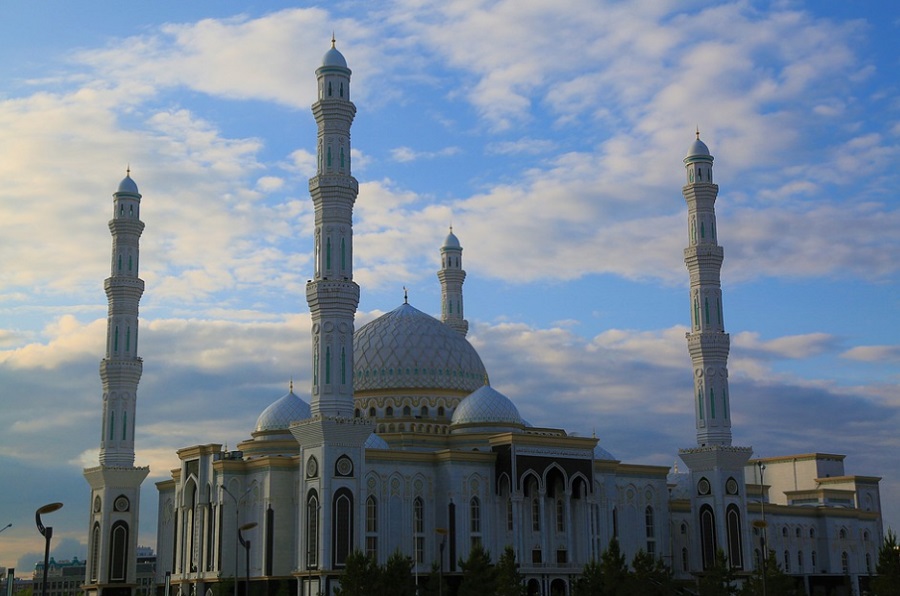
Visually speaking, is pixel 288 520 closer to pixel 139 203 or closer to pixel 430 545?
pixel 430 545

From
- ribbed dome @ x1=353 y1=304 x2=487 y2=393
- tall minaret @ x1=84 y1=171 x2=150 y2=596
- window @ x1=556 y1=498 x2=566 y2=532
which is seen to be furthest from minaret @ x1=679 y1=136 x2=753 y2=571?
tall minaret @ x1=84 y1=171 x2=150 y2=596

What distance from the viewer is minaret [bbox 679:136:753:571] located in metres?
62.8

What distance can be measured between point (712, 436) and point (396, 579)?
24545 millimetres

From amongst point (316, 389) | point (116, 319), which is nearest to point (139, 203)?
point (116, 319)

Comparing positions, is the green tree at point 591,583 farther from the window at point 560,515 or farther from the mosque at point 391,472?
the window at point 560,515

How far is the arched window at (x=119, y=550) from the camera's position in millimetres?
61062

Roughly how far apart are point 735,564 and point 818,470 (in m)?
25.3

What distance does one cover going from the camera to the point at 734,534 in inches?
2474

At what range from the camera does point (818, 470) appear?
84375 mm

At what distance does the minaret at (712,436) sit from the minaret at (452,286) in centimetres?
1749

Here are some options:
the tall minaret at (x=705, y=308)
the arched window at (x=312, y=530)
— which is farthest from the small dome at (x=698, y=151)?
the arched window at (x=312, y=530)

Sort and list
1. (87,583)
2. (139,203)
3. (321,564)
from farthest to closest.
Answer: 1. (139,203)
2. (87,583)
3. (321,564)

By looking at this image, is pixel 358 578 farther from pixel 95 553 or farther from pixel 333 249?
pixel 95 553

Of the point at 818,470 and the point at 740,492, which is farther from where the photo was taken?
the point at 818,470
